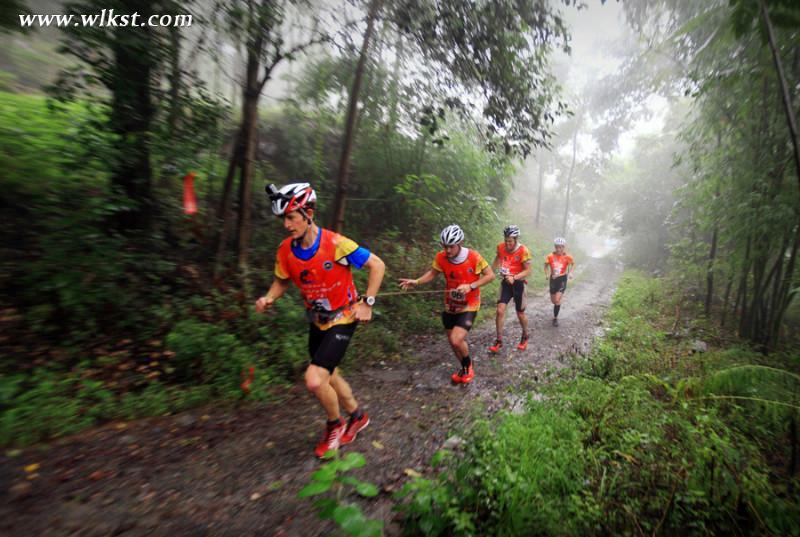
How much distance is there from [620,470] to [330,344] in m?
3.13

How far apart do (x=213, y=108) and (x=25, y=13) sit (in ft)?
7.20

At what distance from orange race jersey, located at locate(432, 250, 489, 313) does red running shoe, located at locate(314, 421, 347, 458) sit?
8.56 ft

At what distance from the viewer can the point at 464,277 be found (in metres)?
5.61

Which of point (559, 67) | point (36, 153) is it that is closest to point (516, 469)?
point (36, 153)

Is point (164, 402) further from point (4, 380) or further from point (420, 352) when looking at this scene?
point (420, 352)

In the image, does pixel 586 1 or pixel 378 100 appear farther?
pixel 378 100

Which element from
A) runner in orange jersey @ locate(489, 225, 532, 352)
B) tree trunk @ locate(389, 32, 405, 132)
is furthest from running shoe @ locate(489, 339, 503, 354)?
tree trunk @ locate(389, 32, 405, 132)

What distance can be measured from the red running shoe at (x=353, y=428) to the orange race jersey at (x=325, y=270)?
54.5 inches

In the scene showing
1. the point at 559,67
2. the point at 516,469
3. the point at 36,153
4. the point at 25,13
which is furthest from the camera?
the point at 559,67

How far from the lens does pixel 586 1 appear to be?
705cm

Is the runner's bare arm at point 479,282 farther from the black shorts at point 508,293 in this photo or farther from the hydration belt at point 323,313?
the hydration belt at point 323,313

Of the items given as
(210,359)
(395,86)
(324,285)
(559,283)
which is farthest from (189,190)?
(559,283)

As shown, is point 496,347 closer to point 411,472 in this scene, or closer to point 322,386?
point 411,472

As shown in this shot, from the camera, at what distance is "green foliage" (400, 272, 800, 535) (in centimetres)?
270
